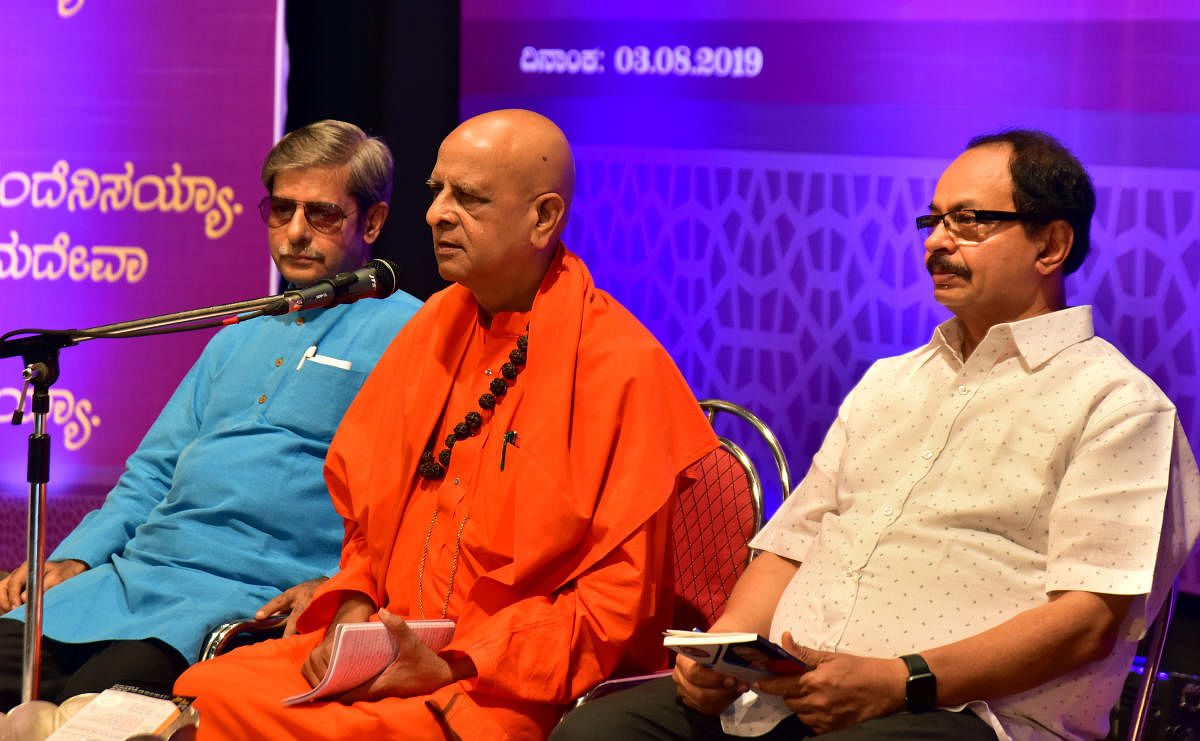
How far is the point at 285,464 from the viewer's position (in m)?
3.27

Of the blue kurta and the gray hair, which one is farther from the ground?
the gray hair

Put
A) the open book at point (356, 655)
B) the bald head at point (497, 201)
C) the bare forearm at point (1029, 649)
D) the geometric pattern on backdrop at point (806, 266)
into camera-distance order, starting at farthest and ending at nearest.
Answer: the geometric pattern on backdrop at point (806, 266) < the bald head at point (497, 201) < the open book at point (356, 655) < the bare forearm at point (1029, 649)

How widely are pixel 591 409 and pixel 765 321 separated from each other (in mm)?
1819

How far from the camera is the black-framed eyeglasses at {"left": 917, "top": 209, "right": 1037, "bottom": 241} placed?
2.59m

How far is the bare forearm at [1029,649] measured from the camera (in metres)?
2.25

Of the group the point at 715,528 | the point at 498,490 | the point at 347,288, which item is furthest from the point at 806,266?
the point at 347,288

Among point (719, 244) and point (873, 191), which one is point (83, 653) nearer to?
point (719, 244)

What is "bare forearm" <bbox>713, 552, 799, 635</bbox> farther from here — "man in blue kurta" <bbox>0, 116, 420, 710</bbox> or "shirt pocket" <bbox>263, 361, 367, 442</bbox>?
"shirt pocket" <bbox>263, 361, 367, 442</bbox>

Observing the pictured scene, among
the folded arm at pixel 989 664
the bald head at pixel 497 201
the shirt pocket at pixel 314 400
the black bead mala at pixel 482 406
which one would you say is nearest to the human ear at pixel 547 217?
the bald head at pixel 497 201

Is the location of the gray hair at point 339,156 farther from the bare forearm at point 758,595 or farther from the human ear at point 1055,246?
the human ear at point 1055,246

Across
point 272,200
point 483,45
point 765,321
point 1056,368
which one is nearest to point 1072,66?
point 765,321

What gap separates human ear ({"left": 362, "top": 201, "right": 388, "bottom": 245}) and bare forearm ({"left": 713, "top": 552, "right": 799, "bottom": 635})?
1493 mm

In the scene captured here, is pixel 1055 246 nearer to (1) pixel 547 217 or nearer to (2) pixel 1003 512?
(2) pixel 1003 512

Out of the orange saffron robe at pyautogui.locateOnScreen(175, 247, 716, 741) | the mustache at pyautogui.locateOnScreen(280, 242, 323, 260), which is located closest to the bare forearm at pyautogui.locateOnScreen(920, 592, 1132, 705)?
the orange saffron robe at pyautogui.locateOnScreen(175, 247, 716, 741)
